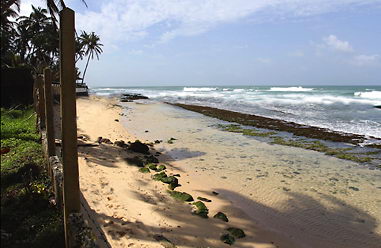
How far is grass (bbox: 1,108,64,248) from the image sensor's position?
3912 millimetres

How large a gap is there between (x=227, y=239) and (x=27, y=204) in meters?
3.40

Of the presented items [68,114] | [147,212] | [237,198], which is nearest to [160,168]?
[237,198]

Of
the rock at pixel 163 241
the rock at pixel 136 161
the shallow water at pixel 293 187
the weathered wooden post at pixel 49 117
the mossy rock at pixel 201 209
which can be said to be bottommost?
the shallow water at pixel 293 187

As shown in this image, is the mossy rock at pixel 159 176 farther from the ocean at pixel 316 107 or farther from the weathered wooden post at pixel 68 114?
the ocean at pixel 316 107

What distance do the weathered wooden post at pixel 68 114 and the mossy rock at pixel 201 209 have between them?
2.90 metres

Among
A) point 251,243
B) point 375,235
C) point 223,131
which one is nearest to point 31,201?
point 251,243

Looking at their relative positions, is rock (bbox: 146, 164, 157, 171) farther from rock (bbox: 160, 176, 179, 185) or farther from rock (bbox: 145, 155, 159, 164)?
rock (bbox: 160, 176, 179, 185)

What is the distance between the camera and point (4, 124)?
11047mm

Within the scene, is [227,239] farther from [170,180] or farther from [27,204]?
[27,204]

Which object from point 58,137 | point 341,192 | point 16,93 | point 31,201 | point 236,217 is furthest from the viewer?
point 16,93

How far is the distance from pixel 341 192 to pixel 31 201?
721cm

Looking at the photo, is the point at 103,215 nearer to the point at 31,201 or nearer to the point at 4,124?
the point at 31,201

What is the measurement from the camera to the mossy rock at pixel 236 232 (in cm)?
513

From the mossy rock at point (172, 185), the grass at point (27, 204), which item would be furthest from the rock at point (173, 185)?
the grass at point (27, 204)
